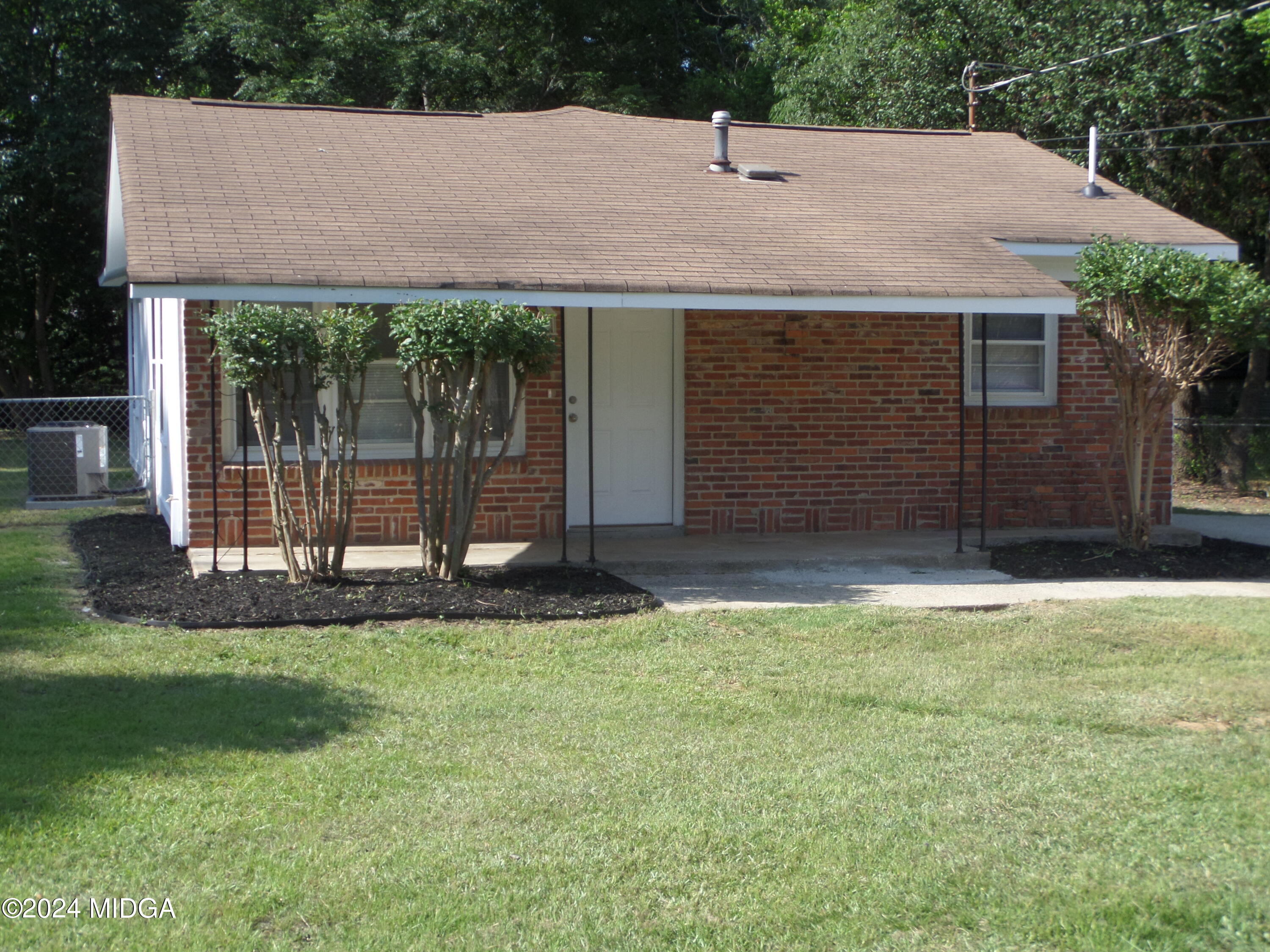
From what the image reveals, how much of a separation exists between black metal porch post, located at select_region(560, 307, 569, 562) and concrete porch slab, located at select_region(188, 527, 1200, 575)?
17 cm

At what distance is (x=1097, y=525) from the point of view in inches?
441

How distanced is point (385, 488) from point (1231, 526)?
8838 millimetres

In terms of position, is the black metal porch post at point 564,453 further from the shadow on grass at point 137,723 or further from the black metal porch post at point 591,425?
the shadow on grass at point 137,723

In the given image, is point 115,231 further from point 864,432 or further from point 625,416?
point 864,432

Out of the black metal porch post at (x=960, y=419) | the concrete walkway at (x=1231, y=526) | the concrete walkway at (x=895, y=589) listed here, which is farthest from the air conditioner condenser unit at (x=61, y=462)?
the concrete walkway at (x=1231, y=526)

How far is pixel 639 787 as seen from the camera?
450 cm

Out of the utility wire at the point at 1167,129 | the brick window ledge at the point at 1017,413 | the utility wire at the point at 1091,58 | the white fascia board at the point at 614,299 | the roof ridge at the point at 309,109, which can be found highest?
the utility wire at the point at 1091,58

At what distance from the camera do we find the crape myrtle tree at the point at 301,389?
754 centimetres

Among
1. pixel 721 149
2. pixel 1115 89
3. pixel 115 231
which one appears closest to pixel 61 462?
pixel 115 231

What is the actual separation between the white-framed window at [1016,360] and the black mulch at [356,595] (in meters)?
4.62

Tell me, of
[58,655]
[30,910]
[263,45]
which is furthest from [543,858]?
[263,45]

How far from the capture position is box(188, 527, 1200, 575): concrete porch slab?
8984mm

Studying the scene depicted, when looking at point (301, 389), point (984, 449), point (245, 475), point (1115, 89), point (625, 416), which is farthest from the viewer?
point (1115, 89)

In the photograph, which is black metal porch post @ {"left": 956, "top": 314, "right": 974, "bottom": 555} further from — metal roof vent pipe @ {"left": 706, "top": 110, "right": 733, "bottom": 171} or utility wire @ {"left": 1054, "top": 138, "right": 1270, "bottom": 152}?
utility wire @ {"left": 1054, "top": 138, "right": 1270, "bottom": 152}
